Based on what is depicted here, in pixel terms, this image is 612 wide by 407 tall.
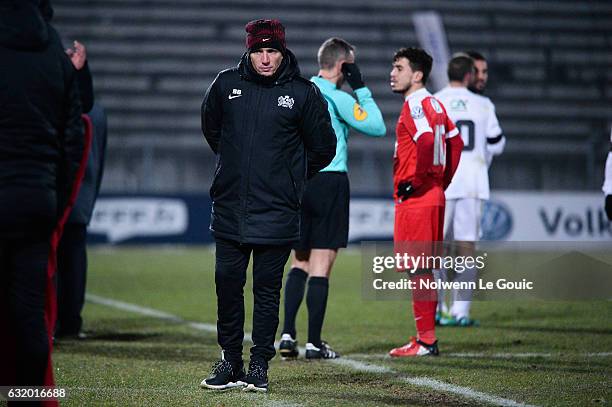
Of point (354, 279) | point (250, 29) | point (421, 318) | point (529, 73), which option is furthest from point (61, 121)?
point (529, 73)

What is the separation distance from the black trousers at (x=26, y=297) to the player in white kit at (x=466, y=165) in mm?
5190

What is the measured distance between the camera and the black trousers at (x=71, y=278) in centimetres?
734

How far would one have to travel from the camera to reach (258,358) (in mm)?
5078

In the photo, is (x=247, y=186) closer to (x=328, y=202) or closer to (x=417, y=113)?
(x=328, y=202)

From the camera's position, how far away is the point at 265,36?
16.2ft

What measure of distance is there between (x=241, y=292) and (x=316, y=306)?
54.7 inches

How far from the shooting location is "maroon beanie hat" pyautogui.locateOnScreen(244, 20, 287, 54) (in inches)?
195

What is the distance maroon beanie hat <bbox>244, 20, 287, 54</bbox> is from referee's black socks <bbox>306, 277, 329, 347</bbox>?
1926 millimetres

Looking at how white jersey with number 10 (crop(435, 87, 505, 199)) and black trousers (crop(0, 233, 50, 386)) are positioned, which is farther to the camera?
white jersey with number 10 (crop(435, 87, 505, 199))
